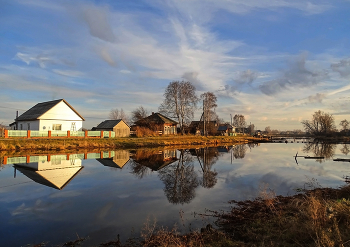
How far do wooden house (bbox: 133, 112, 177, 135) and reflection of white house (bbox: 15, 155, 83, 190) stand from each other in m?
34.5

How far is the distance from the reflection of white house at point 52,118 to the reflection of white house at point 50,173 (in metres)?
23.1

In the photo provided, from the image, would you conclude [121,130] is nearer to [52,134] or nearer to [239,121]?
[52,134]

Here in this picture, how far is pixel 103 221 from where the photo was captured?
675 centimetres

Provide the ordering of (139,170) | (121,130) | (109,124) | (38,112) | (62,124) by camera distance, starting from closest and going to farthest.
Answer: (139,170), (38,112), (62,124), (121,130), (109,124)

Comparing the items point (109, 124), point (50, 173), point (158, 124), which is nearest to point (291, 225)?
point (50, 173)

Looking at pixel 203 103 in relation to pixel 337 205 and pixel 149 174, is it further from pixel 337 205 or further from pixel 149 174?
pixel 337 205

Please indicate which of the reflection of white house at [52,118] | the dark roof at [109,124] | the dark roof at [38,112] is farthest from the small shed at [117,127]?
the dark roof at [38,112]

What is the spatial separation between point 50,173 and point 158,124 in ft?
129

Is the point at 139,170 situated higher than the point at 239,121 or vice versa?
the point at 239,121

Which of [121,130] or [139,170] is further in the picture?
[121,130]

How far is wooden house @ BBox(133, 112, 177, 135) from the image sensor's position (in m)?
51.7

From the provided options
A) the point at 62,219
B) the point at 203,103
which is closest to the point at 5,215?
the point at 62,219

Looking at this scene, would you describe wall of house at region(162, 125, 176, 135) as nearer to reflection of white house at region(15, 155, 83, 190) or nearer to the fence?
the fence

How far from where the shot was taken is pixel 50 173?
1370cm
